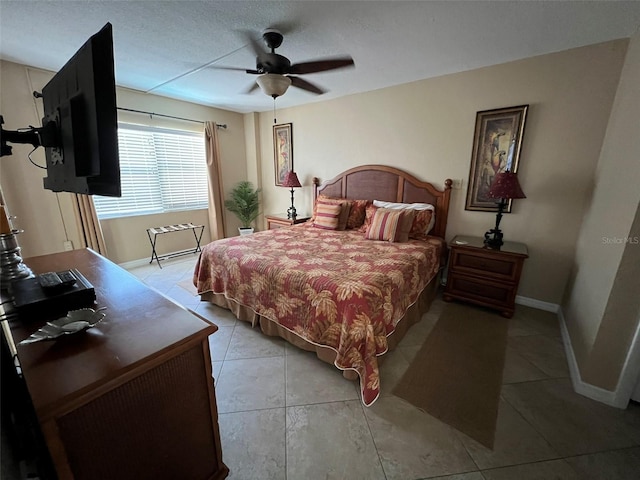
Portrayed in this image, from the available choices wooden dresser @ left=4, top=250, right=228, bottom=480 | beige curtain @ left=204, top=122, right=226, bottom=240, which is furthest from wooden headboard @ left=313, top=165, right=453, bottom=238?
wooden dresser @ left=4, top=250, right=228, bottom=480

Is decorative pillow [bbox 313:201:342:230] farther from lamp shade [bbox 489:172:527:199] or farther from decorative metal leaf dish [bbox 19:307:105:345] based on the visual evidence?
decorative metal leaf dish [bbox 19:307:105:345]

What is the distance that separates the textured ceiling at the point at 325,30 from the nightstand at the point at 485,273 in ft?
5.68

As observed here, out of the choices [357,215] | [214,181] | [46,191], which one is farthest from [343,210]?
[46,191]

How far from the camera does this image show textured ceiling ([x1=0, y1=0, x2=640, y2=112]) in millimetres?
1719

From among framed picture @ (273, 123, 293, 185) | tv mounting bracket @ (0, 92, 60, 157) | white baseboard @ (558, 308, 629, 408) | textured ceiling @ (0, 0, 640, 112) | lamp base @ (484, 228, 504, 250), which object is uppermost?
textured ceiling @ (0, 0, 640, 112)

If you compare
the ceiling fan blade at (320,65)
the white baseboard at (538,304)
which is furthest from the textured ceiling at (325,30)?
the white baseboard at (538,304)

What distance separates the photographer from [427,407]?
1.56 m

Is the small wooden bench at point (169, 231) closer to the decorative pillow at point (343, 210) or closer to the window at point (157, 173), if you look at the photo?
the window at point (157, 173)

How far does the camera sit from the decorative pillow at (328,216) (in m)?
3.29

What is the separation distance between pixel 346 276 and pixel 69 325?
1408mm

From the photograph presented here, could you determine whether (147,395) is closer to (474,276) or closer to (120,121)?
(474,276)

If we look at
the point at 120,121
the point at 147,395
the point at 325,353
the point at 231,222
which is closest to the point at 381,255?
the point at 325,353

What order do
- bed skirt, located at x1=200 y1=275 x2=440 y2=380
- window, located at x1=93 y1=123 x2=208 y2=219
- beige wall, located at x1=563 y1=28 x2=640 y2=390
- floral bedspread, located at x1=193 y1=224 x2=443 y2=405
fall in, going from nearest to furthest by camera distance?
beige wall, located at x1=563 y1=28 x2=640 y2=390 → floral bedspread, located at x1=193 y1=224 x2=443 y2=405 → bed skirt, located at x1=200 y1=275 x2=440 y2=380 → window, located at x1=93 y1=123 x2=208 y2=219

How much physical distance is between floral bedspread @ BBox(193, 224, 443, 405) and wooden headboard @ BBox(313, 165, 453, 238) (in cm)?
43
